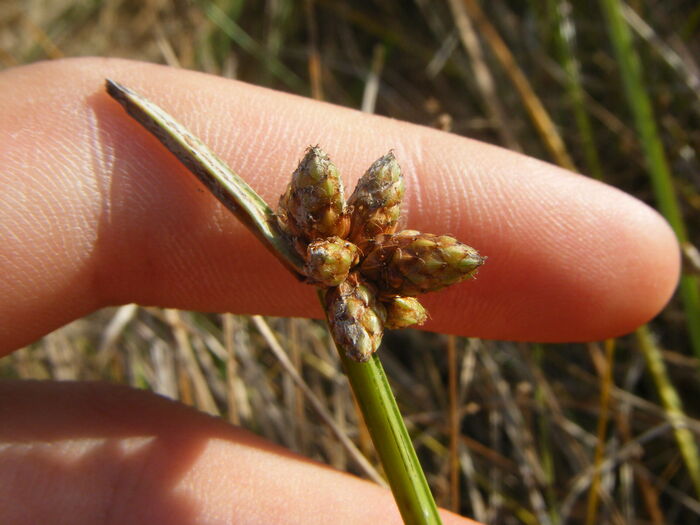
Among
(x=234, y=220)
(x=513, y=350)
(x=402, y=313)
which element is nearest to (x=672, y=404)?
(x=513, y=350)

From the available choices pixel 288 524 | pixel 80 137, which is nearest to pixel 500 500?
pixel 288 524

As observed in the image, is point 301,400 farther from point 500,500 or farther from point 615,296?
point 615,296

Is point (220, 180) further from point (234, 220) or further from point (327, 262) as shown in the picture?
point (234, 220)

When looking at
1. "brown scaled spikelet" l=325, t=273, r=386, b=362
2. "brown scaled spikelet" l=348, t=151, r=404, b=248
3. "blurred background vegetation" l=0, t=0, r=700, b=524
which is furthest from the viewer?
"blurred background vegetation" l=0, t=0, r=700, b=524

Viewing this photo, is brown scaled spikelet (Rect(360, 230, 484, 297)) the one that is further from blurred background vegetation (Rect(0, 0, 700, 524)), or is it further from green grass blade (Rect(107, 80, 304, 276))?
blurred background vegetation (Rect(0, 0, 700, 524))

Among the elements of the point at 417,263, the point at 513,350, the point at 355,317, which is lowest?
the point at 513,350

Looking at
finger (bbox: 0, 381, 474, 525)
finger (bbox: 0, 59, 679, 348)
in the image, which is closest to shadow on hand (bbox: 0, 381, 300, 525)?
finger (bbox: 0, 381, 474, 525)
